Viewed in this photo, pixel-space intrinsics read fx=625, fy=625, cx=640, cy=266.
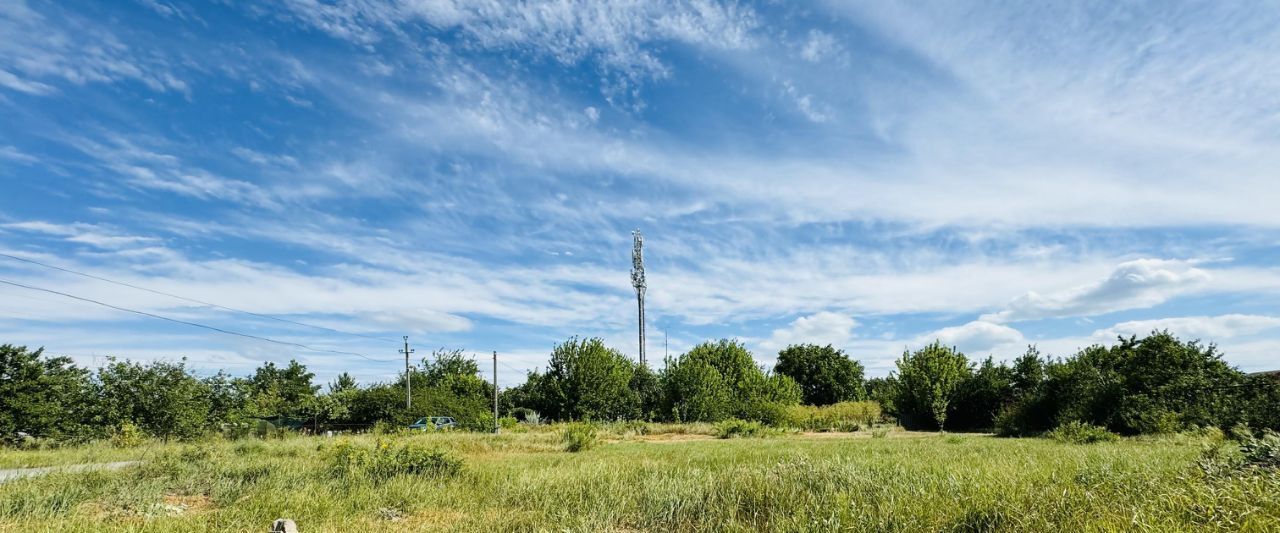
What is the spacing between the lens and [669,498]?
7902 millimetres

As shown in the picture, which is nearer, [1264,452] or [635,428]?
[1264,452]

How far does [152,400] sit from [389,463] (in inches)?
787

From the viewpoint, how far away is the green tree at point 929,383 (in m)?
34.2

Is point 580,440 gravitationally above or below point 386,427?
above

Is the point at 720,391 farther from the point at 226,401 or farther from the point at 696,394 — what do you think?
the point at 226,401

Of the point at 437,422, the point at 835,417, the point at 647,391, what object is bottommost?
the point at 835,417

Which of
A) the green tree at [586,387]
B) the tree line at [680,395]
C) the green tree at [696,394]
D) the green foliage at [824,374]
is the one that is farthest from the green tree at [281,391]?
the green foliage at [824,374]

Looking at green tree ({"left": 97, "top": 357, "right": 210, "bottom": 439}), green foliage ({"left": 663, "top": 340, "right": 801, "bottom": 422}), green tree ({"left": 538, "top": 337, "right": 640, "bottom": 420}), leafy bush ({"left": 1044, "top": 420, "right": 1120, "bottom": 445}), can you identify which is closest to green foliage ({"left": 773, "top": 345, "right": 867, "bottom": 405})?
green foliage ({"left": 663, "top": 340, "right": 801, "bottom": 422})

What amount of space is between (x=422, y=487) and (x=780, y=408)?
30.9 metres

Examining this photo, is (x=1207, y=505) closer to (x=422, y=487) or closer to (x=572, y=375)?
(x=422, y=487)

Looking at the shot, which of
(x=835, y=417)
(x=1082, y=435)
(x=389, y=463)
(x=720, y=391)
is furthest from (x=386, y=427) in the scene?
(x=1082, y=435)

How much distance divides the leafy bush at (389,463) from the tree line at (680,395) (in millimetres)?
18565

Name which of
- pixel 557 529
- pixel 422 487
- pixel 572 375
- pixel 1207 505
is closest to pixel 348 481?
pixel 422 487

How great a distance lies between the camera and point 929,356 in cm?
3553
